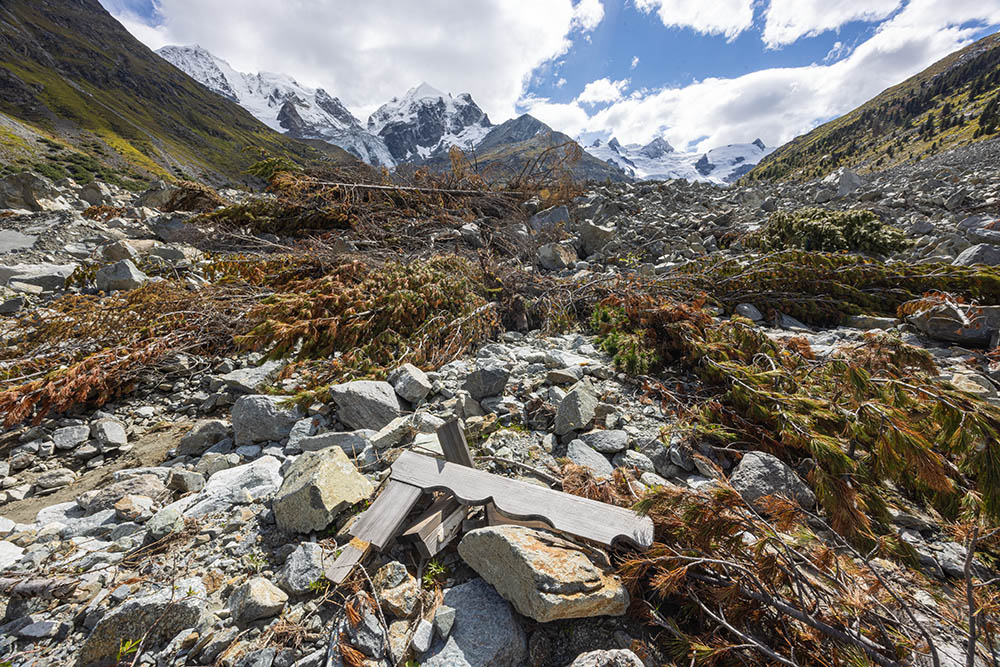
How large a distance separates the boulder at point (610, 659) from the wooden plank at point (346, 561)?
38.7 inches

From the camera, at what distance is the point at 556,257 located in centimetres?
710

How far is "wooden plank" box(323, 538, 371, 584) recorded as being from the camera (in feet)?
5.20

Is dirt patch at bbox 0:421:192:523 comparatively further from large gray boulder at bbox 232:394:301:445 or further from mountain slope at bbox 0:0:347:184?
mountain slope at bbox 0:0:347:184

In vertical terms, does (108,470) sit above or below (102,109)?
below

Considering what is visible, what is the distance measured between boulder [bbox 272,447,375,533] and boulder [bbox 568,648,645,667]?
1.31 meters

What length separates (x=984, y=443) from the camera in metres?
1.51

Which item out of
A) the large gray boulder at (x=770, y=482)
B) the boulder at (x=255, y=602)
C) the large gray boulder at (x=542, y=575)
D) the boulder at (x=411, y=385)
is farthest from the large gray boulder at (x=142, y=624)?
the large gray boulder at (x=770, y=482)

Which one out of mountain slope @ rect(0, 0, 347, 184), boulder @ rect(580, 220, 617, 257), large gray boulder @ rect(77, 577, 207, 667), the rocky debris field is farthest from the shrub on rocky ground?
mountain slope @ rect(0, 0, 347, 184)

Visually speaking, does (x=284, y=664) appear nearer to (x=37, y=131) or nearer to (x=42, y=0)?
(x=37, y=131)

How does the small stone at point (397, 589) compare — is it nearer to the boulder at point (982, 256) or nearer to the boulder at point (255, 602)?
the boulder at point (255, 602)

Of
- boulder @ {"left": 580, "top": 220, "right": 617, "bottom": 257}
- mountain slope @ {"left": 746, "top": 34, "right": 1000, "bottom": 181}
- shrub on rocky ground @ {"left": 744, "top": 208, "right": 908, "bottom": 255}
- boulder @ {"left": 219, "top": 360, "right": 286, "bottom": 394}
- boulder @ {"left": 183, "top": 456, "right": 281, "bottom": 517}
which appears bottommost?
boulder @ {"left": 183, "top": 456, "right": 281, "bottom": 517}

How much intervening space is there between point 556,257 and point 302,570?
6.33 metres

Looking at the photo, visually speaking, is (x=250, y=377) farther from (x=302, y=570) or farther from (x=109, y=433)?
(x=302, y=570)

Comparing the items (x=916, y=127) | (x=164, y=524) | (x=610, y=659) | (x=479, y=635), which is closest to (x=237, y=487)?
(x=164, y=524)
